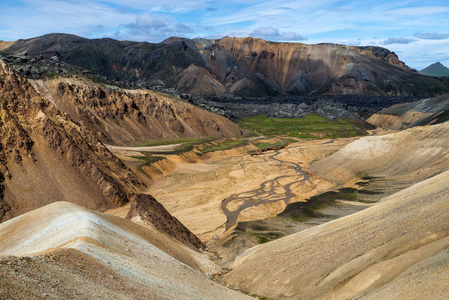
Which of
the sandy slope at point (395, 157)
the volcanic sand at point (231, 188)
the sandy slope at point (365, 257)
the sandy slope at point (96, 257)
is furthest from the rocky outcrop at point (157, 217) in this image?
the sandy slope at point (395, 157)

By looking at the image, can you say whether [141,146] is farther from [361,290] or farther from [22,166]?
[361,290]

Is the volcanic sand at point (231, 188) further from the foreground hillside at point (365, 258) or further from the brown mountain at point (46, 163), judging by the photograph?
the foreground hillside at point (365, 258)

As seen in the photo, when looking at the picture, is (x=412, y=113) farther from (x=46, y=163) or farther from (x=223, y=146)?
(x=46, y=163)

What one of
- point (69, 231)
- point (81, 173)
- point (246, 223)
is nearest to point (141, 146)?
point (81, 173)

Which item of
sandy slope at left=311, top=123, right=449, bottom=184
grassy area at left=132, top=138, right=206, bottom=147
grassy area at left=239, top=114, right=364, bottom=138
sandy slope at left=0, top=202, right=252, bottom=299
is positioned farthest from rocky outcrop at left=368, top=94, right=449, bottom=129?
sandy slope at left=0, top=202, right=252, bottom=299

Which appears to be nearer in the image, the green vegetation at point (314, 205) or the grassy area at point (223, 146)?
the green vegetation at point (314, 205)
